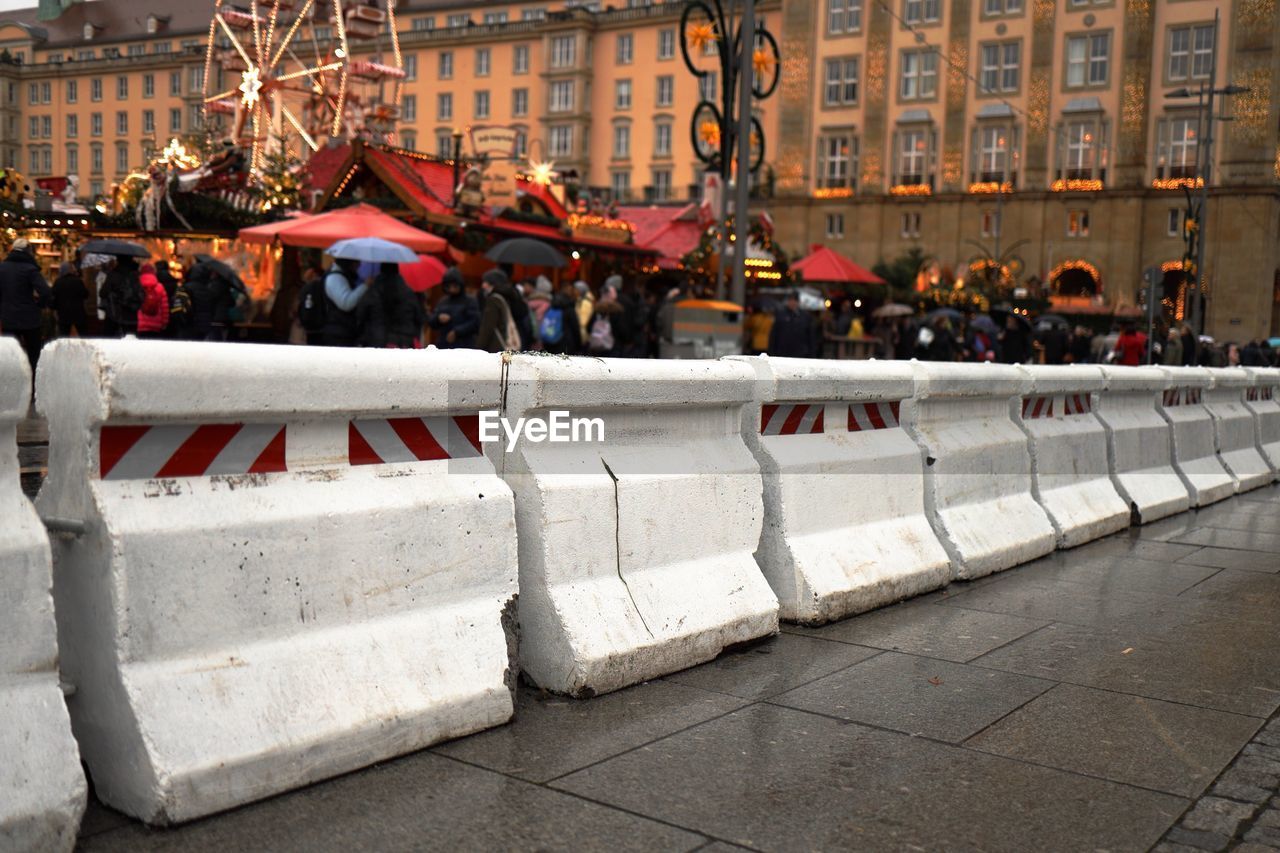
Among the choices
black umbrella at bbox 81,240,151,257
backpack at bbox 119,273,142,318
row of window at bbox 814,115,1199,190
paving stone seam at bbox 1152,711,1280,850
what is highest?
row of window at bbox 814,115,1199,190

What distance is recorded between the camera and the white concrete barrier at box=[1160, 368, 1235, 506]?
1141 centimetres

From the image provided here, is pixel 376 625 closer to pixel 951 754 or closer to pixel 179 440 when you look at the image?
pixel 179 440

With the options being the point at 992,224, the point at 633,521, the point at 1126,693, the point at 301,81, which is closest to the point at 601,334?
the point at 633,521

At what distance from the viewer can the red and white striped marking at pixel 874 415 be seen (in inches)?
266

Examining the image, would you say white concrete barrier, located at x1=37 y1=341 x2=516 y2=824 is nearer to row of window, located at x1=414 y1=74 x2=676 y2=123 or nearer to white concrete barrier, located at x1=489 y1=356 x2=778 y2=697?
white concrete barrier, located at x1=489 y1=356 x2=778 y2=697

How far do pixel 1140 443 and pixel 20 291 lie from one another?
12037 millimetres

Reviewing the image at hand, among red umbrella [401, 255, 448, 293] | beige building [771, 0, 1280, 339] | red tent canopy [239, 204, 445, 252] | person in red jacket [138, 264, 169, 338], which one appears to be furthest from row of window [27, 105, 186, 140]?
person in red jacket [138, 264, 169, 338]

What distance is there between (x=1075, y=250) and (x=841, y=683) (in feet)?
211

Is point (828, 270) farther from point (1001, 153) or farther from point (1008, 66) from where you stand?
point (1008, 66)

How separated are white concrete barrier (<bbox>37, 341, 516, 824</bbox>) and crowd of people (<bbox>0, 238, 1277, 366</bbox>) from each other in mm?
9367

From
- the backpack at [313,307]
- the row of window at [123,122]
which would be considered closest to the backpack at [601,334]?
the backpack at [313,307]

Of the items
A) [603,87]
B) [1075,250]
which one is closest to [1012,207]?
[1075,250]

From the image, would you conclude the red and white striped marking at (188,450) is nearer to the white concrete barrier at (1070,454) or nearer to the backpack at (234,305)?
the white concrete barrier at (1070,454)

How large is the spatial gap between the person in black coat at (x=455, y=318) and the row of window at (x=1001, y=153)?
55.5 meters
